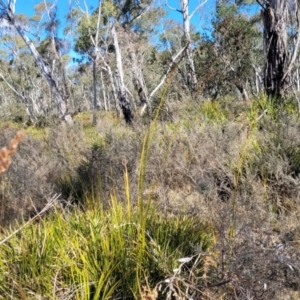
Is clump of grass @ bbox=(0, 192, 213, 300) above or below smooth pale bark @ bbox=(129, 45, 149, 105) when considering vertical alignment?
below

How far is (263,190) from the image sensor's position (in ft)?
8.61

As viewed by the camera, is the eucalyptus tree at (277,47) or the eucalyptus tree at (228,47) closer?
the eucalyptus tree at (277,47)

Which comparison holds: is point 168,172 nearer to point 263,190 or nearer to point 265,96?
point 263,190

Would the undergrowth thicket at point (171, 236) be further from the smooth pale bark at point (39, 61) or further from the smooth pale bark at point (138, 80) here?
the smooth pale bark at point (39, 61)

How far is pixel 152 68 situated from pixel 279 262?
100 feet

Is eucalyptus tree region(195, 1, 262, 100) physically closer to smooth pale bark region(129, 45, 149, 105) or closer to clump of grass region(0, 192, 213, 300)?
smooth pale bark region(129, 45, 149, 105)

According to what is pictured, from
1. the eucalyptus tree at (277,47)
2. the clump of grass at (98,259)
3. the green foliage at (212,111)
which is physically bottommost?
the clump of grass at (98,259)

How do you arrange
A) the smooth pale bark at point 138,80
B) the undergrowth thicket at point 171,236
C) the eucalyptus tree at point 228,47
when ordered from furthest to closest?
the smooth pale bark at point 138,80, the eucalyptus tree at point 228,47, the undergrowth thicket at point 171,236

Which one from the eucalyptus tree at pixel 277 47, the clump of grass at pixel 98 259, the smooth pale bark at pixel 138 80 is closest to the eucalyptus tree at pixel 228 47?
the smooth pale bark at pixel 138 80

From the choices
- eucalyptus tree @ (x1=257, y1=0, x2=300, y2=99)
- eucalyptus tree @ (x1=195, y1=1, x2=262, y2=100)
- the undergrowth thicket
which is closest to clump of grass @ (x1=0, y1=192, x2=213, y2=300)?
the undergrowth thicket

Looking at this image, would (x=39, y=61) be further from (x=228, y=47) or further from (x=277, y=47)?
(x=277, y=47)

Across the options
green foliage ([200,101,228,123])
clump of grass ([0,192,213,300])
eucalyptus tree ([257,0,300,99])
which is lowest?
clump of grass ([0,192,213,300])

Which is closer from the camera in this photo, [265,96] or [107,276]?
[107,276]

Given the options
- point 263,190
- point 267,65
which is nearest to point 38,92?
point 267,65
